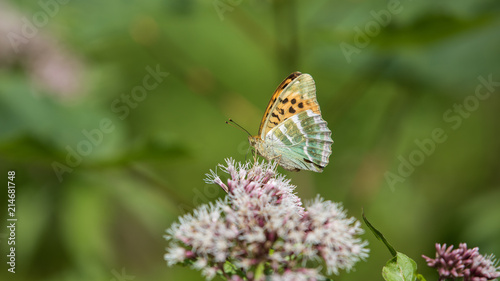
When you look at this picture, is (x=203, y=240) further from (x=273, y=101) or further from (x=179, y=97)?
(x=179, y=97)

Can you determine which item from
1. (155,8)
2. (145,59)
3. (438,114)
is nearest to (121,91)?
(155,8)

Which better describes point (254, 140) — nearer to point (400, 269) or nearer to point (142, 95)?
point (400, 269)

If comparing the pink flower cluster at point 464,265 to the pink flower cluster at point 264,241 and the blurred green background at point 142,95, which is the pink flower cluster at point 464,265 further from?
the blurred green background at point 142,95

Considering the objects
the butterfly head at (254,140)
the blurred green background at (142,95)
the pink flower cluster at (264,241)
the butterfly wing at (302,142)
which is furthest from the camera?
the blurred green background at (142,95)

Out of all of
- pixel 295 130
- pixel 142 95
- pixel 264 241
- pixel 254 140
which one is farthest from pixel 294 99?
pixel 142 95

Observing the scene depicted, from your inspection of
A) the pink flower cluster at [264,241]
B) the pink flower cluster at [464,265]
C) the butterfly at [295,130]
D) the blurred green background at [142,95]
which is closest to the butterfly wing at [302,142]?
the butterfly at [295,130]

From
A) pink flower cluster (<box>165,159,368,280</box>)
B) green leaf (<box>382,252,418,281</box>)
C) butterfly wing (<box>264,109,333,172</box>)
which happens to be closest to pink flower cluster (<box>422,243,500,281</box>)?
green leaf (<box>382,252,418,281</box>)

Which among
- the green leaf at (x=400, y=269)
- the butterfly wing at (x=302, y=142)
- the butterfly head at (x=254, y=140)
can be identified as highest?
the butterfly head at (x=254, y=140)
